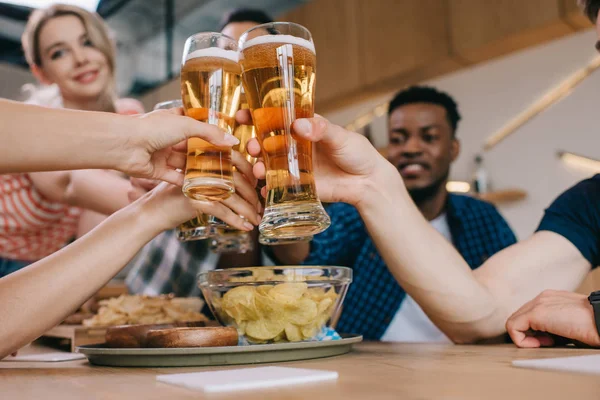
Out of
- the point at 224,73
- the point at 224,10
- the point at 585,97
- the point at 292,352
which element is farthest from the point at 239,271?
the point at 224,10

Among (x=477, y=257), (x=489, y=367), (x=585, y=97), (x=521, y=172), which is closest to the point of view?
(x=489, y=367)

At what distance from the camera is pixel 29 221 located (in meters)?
1.80

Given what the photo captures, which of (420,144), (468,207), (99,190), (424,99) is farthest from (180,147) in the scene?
(424,99)

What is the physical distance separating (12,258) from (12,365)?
130 cm

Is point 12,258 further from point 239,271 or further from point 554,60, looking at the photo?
point 554,60

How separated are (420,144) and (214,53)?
1.85 m

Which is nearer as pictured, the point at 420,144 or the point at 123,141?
the point at 123,141

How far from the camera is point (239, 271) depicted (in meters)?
0.79

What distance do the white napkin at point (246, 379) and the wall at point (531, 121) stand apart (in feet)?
9.03

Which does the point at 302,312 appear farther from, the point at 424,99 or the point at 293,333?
the point at 424,99

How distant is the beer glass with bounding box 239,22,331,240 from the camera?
2.39ft

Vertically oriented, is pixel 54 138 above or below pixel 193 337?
above

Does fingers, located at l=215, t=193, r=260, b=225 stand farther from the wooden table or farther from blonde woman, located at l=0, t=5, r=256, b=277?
blonde woman, located at l=0, t=5, r=256, b=277

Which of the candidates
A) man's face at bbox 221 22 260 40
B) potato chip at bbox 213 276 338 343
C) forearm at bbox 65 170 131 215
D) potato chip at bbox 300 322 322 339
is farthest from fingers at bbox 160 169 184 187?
man's face at bbox 221 22 260 40
